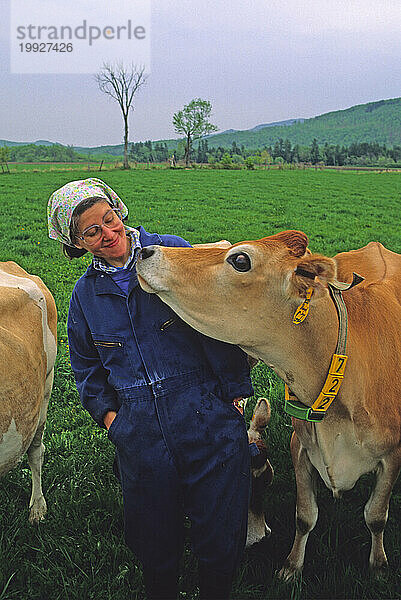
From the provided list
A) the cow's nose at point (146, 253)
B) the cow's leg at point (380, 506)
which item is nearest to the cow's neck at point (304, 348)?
the cow's nose at point (146, 253)

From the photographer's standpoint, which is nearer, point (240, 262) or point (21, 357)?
point (240, 262)

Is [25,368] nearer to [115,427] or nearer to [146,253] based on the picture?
[115,427]

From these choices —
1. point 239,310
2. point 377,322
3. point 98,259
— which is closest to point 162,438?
point 239,310

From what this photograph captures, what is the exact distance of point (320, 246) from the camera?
1159 centimetres

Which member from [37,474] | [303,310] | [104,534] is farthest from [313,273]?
[37,474]

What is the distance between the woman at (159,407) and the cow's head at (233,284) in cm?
15

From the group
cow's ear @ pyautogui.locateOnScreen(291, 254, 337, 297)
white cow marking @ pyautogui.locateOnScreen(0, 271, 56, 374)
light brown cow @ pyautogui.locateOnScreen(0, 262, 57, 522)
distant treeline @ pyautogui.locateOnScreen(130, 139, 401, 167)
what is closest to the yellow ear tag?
cow's ear @ pyautogui.locateOnScreen(291, 254, 337, 297)

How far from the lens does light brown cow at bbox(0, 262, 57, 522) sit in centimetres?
313

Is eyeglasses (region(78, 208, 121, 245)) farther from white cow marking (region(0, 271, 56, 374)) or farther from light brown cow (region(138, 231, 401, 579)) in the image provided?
white cow marking (region(0, 271, 56, 374))

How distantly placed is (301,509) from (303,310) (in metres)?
1.44

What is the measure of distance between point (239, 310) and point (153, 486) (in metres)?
0.86

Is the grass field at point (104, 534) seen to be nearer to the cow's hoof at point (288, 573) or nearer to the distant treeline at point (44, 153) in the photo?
the cow's hoof at point (288, 573)

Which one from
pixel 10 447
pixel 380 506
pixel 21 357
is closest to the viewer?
pixel 380 506

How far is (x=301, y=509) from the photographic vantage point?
3.00 metres
